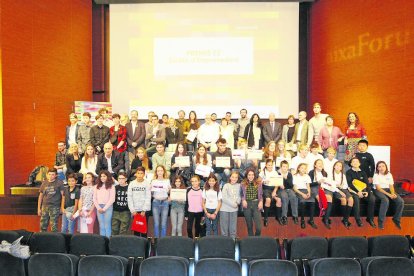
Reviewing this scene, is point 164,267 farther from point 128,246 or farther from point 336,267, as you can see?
point 336,267

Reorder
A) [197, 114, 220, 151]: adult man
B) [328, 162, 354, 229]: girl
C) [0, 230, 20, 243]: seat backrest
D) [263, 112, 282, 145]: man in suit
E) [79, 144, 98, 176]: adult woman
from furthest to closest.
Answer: [263, 112, 282, 145]: man in suit → [197, 114, 220, 151]: adult man → [79, 144, 98, 176]: adult woman → [328, 162, 354, 229]: girl → [0, 230, 20, 243]: seat backrest

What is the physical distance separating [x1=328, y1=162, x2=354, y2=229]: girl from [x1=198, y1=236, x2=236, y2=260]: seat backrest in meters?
3.22

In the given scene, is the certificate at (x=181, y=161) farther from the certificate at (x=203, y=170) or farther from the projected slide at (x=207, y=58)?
the projected slide at (x=207, y=58)

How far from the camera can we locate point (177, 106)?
13.5m

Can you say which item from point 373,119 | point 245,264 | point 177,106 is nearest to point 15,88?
point 177,106

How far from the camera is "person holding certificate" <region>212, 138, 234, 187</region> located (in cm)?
827

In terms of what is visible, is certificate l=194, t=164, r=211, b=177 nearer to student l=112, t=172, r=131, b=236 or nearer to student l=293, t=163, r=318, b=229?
student l=112, t=172, r=131, b=236

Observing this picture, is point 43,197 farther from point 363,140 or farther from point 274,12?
point 274,12

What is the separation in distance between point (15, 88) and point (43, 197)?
3600 mm

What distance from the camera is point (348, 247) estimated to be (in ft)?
17.5

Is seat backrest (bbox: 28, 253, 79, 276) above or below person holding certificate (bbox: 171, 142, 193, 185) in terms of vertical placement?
below

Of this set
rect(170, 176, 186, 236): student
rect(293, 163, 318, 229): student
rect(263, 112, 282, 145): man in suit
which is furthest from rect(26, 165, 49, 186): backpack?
rect(293, 163, 318, 229): student

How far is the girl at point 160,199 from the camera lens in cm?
746

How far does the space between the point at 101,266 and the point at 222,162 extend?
4.19 metres
